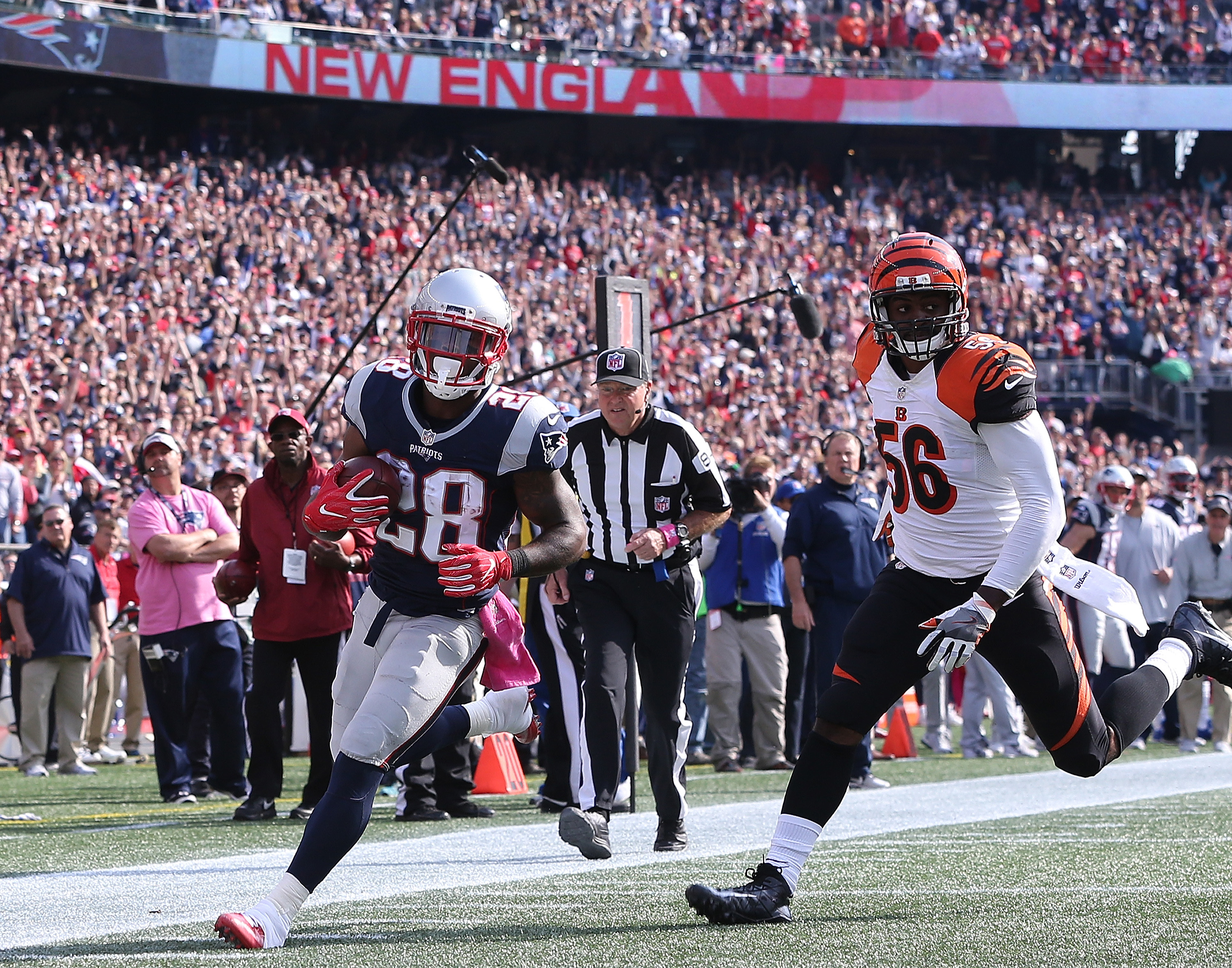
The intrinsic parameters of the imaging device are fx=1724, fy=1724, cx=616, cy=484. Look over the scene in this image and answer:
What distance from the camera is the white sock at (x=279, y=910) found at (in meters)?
3.68

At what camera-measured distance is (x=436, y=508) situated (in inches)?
161

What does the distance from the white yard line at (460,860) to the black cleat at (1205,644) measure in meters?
1.56

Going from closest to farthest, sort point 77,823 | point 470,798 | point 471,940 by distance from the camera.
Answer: point 471,940
point 77,823
point 470,798

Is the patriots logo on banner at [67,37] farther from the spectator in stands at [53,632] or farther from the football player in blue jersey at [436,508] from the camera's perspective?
the football player in blue jersey at [436,508]

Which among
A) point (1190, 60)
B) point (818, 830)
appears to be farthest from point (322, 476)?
point (1190, 60)

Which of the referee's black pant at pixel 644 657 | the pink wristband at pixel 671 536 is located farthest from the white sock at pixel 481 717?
the pink wristband at pixel 671 536

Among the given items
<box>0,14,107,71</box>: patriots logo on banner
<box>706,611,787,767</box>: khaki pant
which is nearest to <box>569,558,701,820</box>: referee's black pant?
<box>706,611,787,767</box>: khaki pant

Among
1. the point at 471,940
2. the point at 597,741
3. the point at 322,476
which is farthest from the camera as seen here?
the point at 322,476

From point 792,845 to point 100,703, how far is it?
781 cm

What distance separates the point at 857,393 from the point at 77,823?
1772 centimetres

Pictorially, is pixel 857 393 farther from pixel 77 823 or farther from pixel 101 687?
pixel 77 823

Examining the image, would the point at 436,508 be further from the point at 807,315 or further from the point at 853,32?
the point at 853,32

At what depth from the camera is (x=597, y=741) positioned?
559cm

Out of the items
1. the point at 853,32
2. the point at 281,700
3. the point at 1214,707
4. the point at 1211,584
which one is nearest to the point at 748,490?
the point at 281,700
